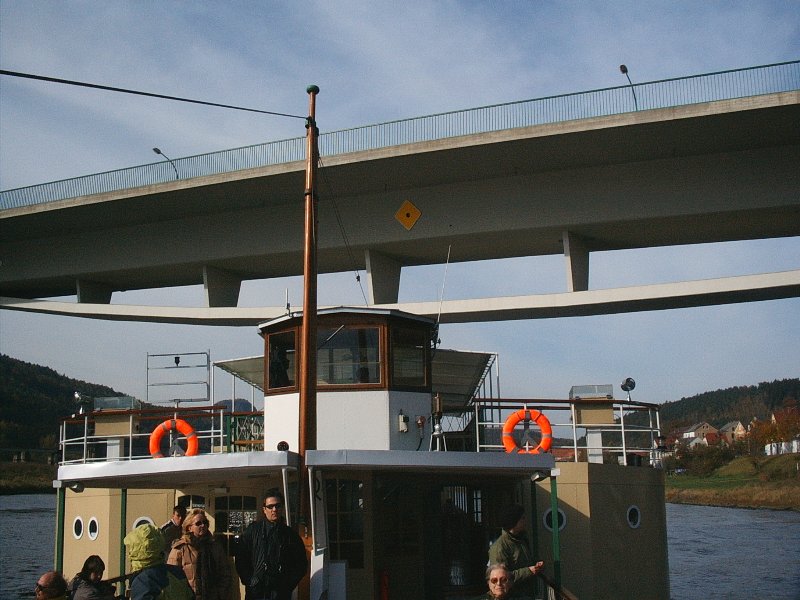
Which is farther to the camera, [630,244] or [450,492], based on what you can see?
[630,244]

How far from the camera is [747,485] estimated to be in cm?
7288

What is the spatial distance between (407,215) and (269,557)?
15558 mm

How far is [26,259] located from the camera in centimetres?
2755

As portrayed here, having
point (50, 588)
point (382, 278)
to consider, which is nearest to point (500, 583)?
point (50, 588)

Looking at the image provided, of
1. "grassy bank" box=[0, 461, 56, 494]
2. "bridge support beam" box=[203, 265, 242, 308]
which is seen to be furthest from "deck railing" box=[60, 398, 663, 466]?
"grassy bank" box=[0, 461, 56, 494]

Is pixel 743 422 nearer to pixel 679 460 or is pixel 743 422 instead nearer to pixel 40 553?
pixel 679 460

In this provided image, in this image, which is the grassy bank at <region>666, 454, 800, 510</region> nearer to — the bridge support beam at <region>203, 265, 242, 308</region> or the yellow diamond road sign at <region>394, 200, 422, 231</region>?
the bridge support beam at <region>203, 265, 242, 308</region>

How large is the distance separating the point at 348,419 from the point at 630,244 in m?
13.3

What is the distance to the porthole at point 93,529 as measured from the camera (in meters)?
14.0

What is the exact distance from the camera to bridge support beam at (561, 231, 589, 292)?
20.9 metres

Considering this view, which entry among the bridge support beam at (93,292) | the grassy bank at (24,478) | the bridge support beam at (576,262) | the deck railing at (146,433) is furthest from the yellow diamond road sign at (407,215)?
the grassy bank at (24,478)

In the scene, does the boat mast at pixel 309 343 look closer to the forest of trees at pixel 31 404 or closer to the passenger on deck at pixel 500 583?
the passenger on deck at pixel 500 583

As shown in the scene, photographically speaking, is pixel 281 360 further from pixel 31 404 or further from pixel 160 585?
pixel 31 404

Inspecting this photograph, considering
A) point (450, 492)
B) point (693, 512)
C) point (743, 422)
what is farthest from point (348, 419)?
point (743, 422)
